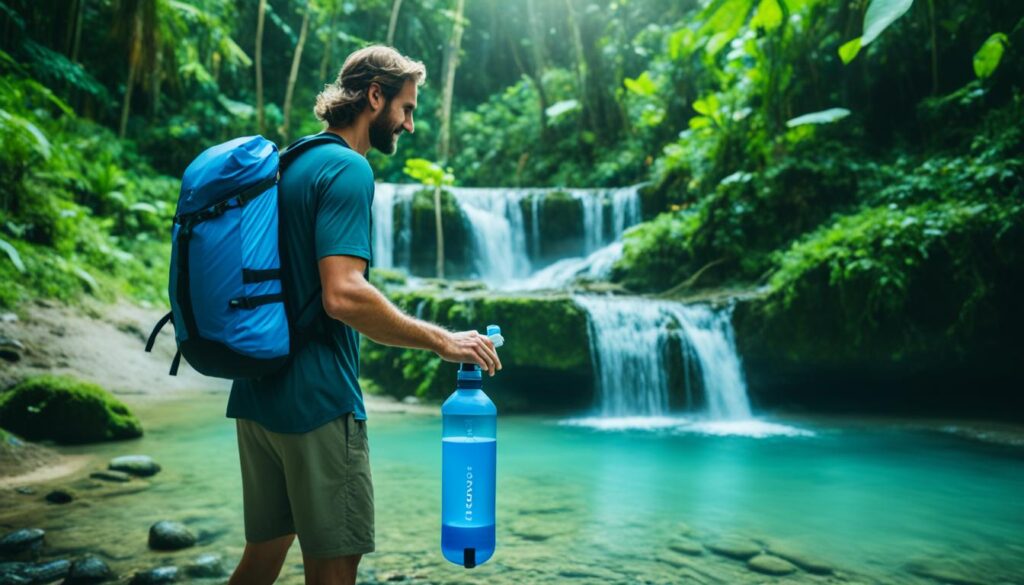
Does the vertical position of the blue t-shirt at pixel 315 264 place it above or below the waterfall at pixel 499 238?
below

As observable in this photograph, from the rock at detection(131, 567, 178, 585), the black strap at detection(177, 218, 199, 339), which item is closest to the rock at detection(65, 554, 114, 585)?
the rock at detection(131, 567, 178, 585)

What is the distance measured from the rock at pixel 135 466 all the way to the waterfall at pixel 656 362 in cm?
623

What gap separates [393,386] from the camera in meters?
12.0

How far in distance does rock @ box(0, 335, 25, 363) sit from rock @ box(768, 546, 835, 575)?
8.37 metres

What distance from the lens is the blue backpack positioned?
1850mm

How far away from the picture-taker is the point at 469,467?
2.31m

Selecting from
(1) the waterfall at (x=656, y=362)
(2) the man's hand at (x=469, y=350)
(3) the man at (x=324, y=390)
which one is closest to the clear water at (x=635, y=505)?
(3) the man at (x=324, y=390)

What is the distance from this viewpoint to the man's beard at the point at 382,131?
227cm

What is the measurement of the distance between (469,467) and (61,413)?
6.04 metres

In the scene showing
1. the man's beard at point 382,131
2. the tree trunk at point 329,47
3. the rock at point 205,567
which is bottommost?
the rock at point 205,567

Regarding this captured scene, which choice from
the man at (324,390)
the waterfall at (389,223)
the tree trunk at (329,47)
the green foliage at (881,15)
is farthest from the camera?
the tree trunk at (329,47)

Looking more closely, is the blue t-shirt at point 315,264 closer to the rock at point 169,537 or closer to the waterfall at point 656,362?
the rock at point 169,537

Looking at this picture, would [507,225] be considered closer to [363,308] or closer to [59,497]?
[59,497]

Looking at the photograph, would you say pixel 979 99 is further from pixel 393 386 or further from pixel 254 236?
pixel 254 236
